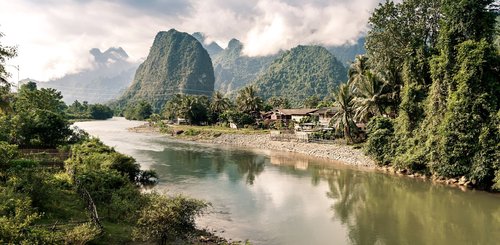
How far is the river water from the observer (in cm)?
1892

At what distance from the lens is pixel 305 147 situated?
170 feet

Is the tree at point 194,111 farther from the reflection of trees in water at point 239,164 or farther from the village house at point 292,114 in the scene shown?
the reflection of trees in water at point 239,164

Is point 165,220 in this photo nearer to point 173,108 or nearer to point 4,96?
point 4,96

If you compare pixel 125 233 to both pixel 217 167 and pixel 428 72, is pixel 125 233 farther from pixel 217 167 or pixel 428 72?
pixel 428 72

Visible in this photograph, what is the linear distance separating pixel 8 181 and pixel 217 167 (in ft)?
82.6

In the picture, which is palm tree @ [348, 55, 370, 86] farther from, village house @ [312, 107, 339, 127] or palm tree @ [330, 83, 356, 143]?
village house @ [312, 107, 339, 127]

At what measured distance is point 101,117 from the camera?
162875 millimetres

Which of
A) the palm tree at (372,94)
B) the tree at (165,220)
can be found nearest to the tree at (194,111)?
the palm tree at (372,94)

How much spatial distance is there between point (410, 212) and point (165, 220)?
55.6 feet

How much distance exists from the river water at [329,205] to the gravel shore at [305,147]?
2920 millimetres

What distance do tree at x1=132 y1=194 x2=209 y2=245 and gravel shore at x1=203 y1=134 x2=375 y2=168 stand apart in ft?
95.9

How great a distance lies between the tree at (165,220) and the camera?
1367 centimetres

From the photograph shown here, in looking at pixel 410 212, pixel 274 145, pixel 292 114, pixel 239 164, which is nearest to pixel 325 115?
pixel 292 114

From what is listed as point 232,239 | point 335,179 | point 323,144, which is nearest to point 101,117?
point 323,144
